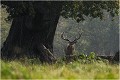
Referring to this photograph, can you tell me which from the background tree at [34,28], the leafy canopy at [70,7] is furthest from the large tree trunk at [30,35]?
the leafy canopy at [70,7]

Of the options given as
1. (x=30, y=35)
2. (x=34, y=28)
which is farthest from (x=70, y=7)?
(x=30, y=35)

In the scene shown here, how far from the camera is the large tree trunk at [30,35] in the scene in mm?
19266

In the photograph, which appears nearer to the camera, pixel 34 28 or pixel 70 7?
pixel 70 7

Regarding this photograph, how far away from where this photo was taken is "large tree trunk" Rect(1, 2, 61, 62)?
19.3 meters

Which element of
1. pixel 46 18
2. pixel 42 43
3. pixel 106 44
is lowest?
pixel 106 44

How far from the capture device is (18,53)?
1942 cm

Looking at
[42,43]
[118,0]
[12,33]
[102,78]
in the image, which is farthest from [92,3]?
[102,78]

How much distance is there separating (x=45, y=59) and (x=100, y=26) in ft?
Answer: 211

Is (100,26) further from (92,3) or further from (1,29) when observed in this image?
(92,3)

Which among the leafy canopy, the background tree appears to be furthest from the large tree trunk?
the leafy canopy

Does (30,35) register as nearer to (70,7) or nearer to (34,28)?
(34,28)

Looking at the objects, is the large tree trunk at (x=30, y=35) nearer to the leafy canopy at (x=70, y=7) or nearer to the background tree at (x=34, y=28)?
the background tree at (x=34, y=28)

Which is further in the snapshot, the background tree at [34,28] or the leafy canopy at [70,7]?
the background tree at [34,28]

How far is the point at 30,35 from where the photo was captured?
64.7 feet
